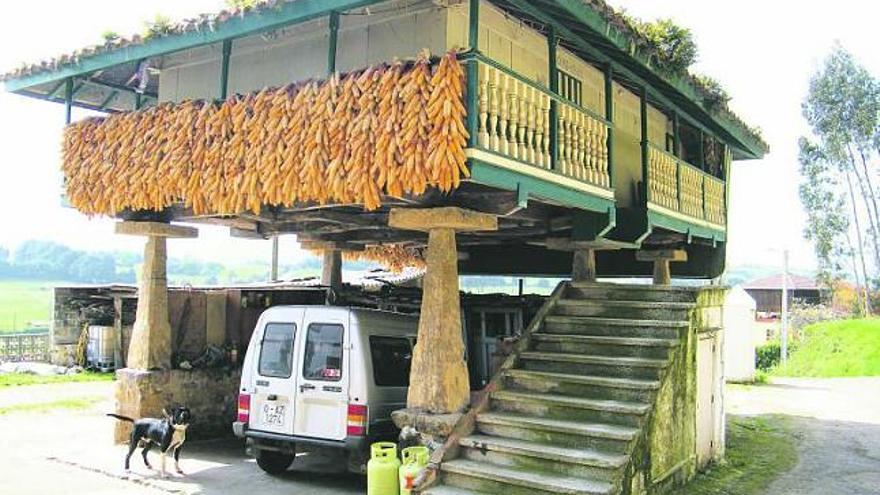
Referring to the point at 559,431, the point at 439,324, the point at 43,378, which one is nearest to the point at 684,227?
the point at 439,324

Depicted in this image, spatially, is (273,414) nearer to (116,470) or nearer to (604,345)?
(116,470)

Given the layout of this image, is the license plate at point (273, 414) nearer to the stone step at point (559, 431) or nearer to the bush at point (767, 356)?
the stone step at point (559, 431)

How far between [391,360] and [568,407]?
214 cm

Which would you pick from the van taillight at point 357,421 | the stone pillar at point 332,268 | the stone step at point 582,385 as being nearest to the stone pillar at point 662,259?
the stone pillar at point 332,268

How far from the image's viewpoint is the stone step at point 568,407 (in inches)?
297

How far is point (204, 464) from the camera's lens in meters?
9.64

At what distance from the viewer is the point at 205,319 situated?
1196 centimetres

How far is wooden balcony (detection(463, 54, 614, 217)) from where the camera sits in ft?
23.1

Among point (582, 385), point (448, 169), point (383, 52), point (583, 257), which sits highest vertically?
point (383, 52)

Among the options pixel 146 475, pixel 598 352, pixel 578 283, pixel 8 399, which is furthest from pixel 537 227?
pixel 8 399

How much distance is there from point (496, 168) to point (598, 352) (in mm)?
2902

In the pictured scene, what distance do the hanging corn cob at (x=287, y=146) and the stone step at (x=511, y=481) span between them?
9.15 feet

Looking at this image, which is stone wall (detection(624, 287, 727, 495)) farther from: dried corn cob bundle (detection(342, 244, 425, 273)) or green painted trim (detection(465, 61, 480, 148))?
dried corn cob bundle (detection(342, 244, 425, 273))

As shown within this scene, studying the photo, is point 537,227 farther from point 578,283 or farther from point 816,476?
point 816,476
